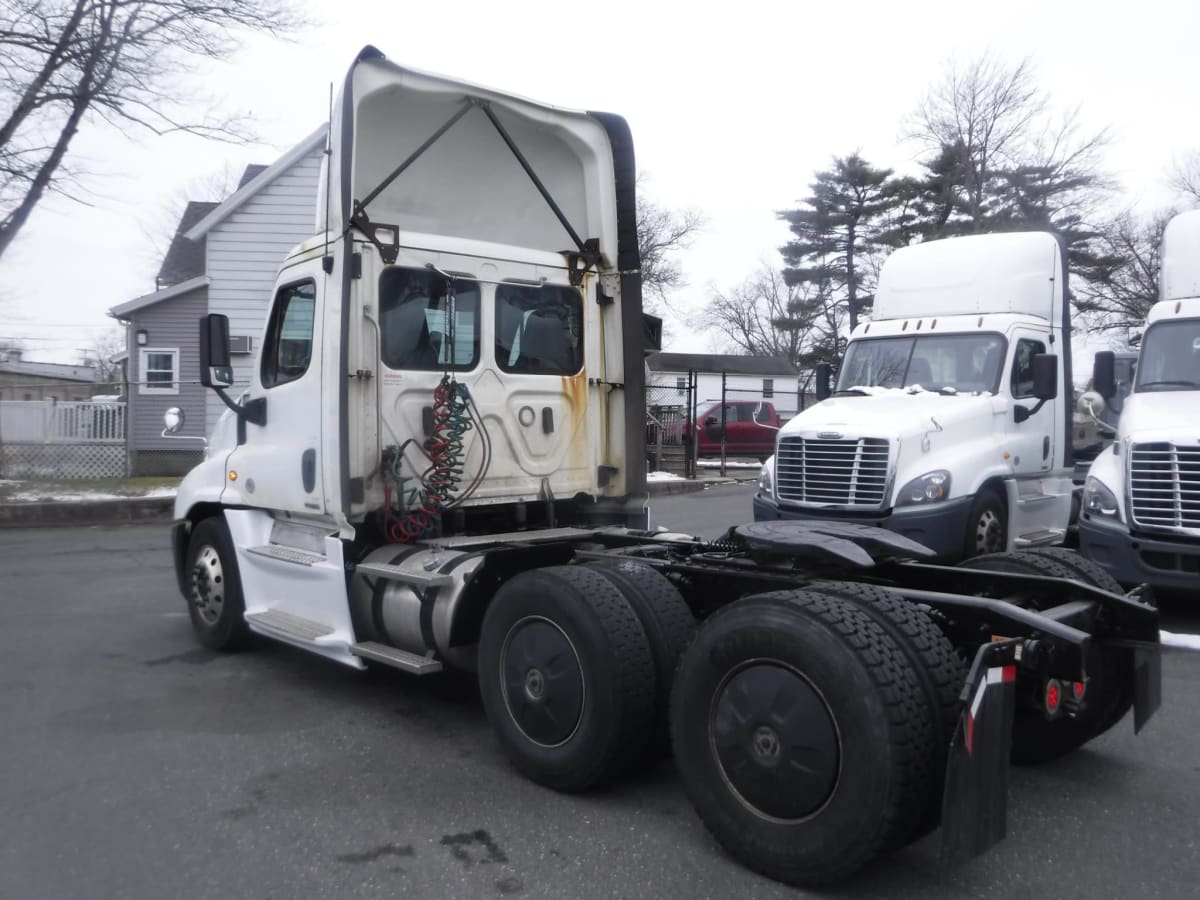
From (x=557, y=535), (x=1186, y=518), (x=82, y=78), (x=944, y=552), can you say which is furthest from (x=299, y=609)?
(x=82, y=78)

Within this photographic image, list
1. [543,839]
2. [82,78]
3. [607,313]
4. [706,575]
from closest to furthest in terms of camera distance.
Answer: [543,839] → [706,575] → [607,313] → [82,78]

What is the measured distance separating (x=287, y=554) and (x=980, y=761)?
13.3 feet

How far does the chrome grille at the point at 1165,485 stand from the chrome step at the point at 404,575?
17.7 feet

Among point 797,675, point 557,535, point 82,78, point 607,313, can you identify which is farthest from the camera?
point 82,78

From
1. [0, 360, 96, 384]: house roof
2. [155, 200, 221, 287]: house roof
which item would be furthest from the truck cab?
[0, 360, 96, 384]: house roof

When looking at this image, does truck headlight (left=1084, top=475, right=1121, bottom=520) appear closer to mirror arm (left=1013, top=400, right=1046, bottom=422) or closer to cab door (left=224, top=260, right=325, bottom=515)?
mirror arm (left=1013, top=400, right=1046, bottom=422)

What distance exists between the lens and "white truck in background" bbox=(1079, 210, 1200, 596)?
7.21 metres

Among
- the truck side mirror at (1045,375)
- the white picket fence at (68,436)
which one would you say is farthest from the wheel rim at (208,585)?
the white picket fence at (68,436)

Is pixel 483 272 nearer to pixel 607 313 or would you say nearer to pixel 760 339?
pixel 607 313

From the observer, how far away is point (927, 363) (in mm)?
9867

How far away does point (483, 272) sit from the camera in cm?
590

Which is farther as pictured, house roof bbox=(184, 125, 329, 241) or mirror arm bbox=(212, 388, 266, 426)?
house roof bbox=(184, 125, 329, 241)

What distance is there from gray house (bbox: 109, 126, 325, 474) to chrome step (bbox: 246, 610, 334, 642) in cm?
1509

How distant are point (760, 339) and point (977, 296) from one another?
177 feet
